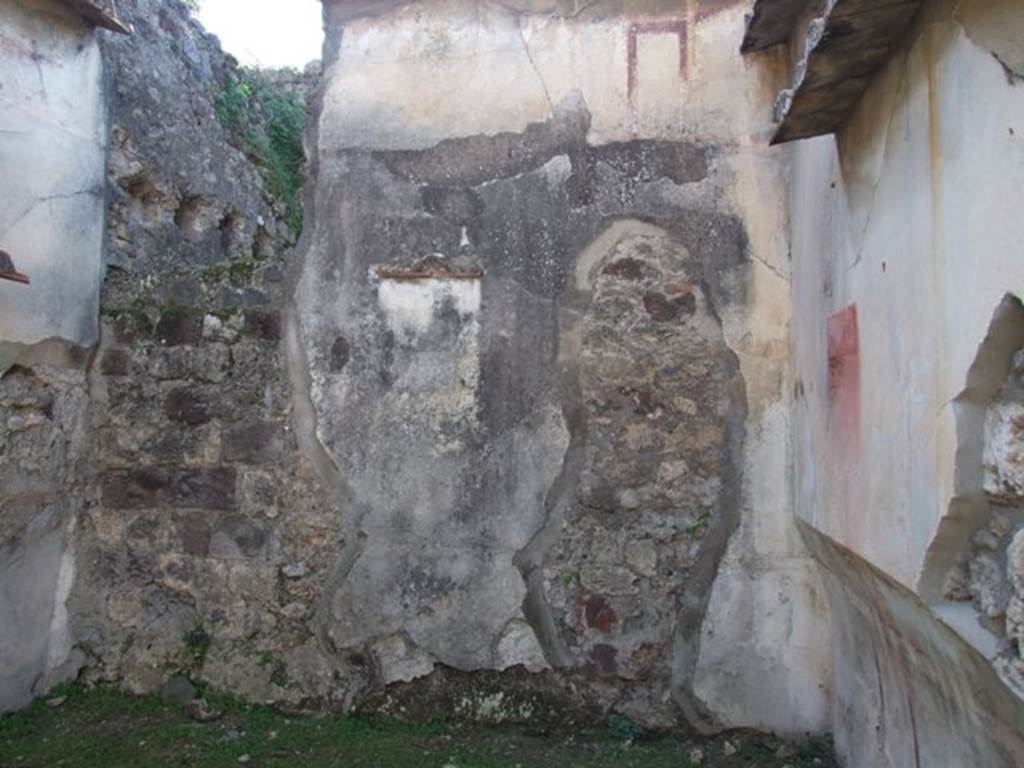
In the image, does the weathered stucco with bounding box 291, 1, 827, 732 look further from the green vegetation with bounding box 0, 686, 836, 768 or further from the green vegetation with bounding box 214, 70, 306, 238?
the green vegetation with bounding box 214, 70, 306, 238

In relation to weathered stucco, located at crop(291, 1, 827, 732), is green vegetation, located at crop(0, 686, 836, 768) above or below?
below

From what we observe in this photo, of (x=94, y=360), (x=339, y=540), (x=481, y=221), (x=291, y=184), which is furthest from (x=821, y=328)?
(x=291, y=184)

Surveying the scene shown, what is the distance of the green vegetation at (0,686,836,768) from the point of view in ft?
9.62

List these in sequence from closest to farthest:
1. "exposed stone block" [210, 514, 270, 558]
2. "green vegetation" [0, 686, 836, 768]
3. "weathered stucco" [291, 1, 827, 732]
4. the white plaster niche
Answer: the white plaster niche → "green vegetation" [0, 686, 836, 768] → "weathered stucco" [291, 1, 827, 732] → "exposed stone block" [210, 514, 270, 558]

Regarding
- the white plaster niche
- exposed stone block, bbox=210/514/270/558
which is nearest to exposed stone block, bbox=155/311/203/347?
exposed stone block, bbox=210/514/270/558

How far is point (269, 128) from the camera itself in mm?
6188

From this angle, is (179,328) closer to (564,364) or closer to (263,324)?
(263,324)

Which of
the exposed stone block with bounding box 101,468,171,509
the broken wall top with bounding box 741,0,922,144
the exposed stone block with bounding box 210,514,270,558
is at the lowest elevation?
the exposed stone block with bounding box 210,514,270,558

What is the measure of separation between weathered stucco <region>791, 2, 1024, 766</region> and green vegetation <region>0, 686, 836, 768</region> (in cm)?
61

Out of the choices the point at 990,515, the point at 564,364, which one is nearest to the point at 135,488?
the point at 564,364

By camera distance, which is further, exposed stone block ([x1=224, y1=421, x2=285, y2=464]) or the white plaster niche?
exposed stone block ([x1=224, y1=421, x2=285, y2=464])

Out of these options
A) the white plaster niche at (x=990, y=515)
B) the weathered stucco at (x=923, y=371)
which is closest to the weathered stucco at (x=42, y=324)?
the weathered stucco at (x=923, y=371)

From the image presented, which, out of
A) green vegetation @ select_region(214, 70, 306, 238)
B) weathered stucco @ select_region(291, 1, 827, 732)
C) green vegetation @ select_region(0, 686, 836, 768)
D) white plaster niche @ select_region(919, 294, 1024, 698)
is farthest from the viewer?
green vegetation @ select_region(214, 70, 306, 238)

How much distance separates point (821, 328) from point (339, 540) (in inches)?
80.2
